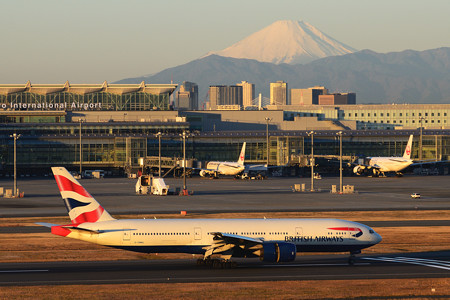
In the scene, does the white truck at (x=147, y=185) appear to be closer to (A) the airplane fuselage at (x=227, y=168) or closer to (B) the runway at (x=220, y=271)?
(A) the airplane fuselage at (x=227, y=168)

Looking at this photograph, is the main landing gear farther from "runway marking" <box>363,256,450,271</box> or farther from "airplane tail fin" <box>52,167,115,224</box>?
"runway marking" <box>363,256,450,271</box>

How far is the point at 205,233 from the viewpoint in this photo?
5272 cm

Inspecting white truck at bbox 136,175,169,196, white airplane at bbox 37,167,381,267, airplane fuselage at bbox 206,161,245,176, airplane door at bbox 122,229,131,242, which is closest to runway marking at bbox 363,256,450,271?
white airplane at bbox 37,167,381,267

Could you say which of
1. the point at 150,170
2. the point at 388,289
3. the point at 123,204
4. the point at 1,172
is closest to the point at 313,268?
the point at 388,289

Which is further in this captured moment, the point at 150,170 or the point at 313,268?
the point at 150,170

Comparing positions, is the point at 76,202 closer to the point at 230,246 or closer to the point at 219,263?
the point at 219,263

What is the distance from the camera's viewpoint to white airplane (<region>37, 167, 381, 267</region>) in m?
51.5

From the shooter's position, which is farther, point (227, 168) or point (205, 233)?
point (227, 168)

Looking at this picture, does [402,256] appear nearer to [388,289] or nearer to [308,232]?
[308,232]

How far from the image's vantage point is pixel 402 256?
5875 cm

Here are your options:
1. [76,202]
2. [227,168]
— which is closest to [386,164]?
[227,168]

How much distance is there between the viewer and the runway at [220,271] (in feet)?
160

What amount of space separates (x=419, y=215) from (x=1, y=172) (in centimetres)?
12220

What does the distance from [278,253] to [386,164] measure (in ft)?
405
